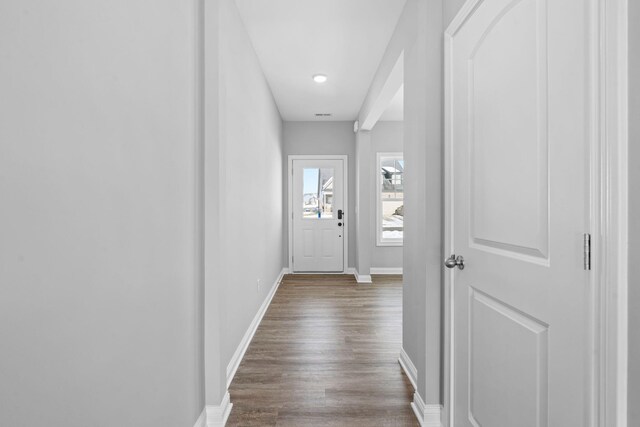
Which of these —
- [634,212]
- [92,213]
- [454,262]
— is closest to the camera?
[634,212]

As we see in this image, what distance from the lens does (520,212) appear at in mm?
1133

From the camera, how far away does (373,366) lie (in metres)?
2.41

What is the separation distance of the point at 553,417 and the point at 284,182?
5127 millimetres

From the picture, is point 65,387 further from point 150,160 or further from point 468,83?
point 468,83

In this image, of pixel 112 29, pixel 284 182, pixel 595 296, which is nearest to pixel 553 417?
pixel 595 296

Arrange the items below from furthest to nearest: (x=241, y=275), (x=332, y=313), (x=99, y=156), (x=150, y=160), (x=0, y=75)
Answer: (x=332, y=313) < (x=241, y=275) < (x=150, y=160) < (x=99, y=156) < (x=0, y=75)

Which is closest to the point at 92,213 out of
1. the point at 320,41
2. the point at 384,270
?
the point at 320,41

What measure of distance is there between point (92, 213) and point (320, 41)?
2.67 m

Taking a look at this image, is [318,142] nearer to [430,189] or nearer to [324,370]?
[324,370]

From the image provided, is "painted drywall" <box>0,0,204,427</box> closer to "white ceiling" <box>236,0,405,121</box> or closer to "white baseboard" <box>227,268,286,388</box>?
"white baseboard" <box>227,268,286,388</box>

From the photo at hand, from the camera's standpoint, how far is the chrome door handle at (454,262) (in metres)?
1.52

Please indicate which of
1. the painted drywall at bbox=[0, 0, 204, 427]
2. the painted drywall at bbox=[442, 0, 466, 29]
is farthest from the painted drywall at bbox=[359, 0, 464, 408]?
the painted drywall at bbox=[0, 0, 204, 427]

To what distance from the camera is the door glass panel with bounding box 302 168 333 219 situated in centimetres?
590

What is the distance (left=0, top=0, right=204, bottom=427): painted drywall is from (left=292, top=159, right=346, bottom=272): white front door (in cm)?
442
